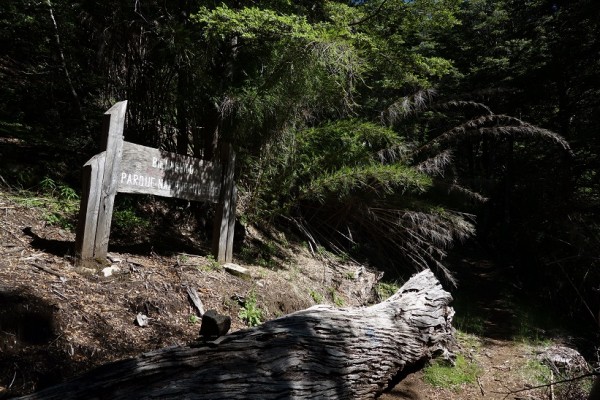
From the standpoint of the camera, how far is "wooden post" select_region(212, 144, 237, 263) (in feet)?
17.5

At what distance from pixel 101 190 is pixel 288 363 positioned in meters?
2.33

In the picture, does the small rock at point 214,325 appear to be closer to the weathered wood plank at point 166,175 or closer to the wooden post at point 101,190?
the wooden post at point 101,190

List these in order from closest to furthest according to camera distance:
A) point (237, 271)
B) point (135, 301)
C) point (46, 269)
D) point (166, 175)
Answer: point (46, 269), point (135, 301), point (166, 175), point (237, 271)

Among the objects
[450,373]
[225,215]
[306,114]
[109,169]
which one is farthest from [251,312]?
[306,114]

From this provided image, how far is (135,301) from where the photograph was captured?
3.75 meters

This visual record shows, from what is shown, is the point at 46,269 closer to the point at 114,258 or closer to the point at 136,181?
the point at 114,258

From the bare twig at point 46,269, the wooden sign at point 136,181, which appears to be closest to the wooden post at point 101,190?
the wooden sign at point 136,181

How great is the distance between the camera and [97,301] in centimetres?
353

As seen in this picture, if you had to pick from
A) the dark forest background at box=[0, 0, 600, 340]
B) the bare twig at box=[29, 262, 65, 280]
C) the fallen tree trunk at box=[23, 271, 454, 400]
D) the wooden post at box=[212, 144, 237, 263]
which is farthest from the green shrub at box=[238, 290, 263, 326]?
the dark forest background at box=[0, 0, 600, 340]

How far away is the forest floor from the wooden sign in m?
0.28

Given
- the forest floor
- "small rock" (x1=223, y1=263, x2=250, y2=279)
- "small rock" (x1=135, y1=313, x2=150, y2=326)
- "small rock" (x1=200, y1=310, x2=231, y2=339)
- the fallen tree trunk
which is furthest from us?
"small rock" (x1=223, y1=263, x2=250, y2=279)

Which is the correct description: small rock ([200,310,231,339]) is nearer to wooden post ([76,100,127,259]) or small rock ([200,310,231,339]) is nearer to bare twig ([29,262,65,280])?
bare twig ([29,262,65,280])

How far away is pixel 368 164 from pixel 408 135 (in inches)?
131

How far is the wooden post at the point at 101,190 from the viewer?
3.82m
